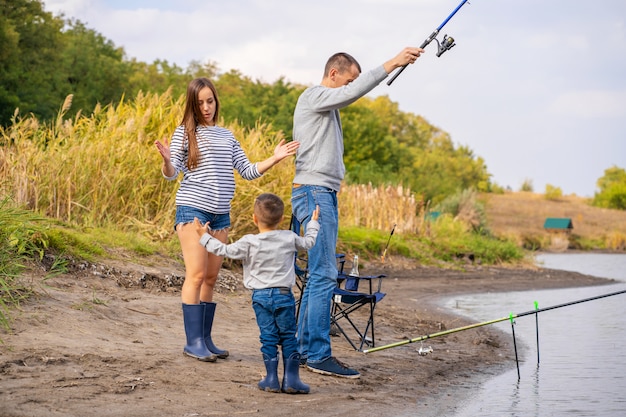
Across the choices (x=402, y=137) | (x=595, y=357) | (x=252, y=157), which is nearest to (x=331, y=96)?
(x=595, y=357)

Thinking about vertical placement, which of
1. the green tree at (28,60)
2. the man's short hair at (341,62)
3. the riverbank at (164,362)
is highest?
the green tree at (28,60)

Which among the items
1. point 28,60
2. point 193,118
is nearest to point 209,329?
point 193,118

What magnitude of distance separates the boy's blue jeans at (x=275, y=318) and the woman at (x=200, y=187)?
0.82 meters

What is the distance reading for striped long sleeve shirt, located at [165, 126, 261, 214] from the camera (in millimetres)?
6414

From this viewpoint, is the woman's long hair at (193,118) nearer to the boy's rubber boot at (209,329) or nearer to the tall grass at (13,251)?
the boy's rubber boot at (209,329)

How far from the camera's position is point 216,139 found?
6.56 metres

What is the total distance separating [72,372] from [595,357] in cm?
605

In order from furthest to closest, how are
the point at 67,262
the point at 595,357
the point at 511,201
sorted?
the point at 511,201, the point at 595,357, the point at 67,262

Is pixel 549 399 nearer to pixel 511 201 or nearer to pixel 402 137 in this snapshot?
pixel 511 201

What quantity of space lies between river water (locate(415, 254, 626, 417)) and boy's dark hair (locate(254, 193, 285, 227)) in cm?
165

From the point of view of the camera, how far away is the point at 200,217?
21.0ft

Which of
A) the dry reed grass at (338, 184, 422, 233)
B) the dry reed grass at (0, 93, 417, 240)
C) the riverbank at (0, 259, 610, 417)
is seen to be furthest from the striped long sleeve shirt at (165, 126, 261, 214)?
the dry reed grass at (338, 184, 422, 233)

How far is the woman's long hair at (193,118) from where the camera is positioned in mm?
6418

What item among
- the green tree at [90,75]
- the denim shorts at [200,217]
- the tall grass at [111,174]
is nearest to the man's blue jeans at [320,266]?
the denim shorts at [200,217]
